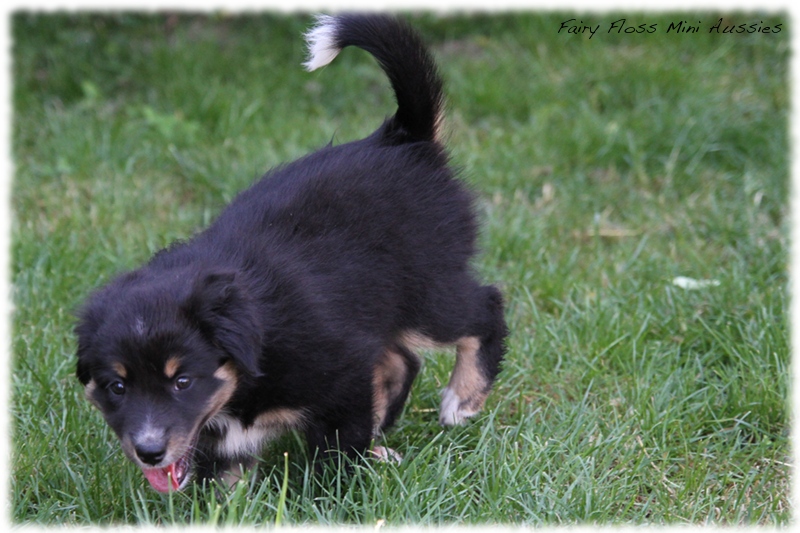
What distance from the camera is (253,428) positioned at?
3.22m

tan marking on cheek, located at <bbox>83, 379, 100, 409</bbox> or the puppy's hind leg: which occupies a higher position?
tan marking on cheek, located at <bbox>83, 379, 100, 409</bbox>

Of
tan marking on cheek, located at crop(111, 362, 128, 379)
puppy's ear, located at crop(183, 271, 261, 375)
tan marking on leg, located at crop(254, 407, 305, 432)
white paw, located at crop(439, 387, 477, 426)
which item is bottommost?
white paw, located at crop(439, 387, 477, 426)

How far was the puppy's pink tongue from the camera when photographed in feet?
9.86

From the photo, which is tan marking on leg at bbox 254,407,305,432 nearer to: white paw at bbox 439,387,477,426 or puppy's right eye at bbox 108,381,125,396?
puppy's right eye at bbox 108,381,125,396

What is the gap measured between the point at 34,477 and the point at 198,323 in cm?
87

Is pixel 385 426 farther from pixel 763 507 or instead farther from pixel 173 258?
pixel 763 507

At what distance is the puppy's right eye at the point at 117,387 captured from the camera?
2875 millimetres

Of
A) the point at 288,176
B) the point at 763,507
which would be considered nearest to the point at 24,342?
the point at 288,176

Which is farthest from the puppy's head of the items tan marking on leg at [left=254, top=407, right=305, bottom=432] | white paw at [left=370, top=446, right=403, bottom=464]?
white paw at [left=370, top=446, right=403, bottom=464]

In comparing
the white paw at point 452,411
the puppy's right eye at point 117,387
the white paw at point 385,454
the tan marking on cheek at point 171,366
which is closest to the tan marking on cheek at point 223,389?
the tan marking on cheek at point 171,366

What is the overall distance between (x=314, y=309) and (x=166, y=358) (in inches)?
20.5

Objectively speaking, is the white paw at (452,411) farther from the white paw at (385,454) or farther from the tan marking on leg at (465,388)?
the white paw at (385,454)

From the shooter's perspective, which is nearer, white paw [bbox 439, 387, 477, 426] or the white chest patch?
the white chest patch

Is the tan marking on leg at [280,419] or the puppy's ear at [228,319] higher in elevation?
the puppy's ear at [228,319]
